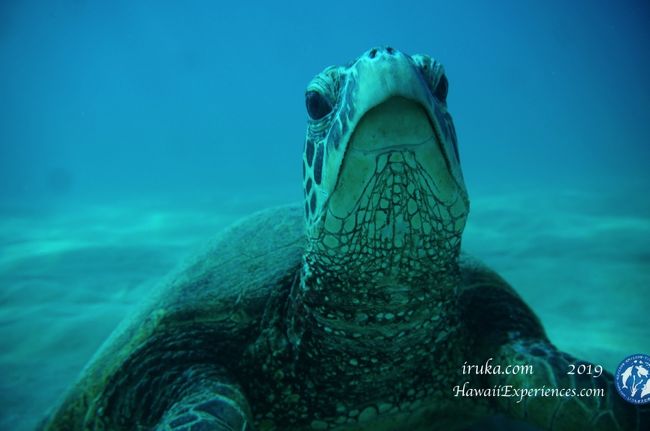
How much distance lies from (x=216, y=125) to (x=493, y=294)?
78.8 m

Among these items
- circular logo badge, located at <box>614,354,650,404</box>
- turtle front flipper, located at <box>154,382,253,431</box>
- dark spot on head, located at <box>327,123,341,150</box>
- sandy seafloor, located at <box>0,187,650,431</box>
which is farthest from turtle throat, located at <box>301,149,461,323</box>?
sandy seafloor, located at <box>0,187,650,431</box>

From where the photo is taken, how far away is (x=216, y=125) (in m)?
75.8

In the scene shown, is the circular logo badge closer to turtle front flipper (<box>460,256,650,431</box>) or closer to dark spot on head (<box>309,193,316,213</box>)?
turtle front flipper (<box>460,256,650,431</box>)

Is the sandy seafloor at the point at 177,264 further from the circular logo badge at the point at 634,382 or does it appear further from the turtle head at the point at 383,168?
the turtle head at the point at 383,168

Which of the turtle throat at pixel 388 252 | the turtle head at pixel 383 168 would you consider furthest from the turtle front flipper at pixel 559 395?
the turtle head at pixel 383 168

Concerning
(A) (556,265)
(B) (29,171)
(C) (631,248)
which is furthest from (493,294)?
(B) (29,171)

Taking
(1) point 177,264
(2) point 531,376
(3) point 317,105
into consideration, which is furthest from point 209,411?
(1) point 177,264

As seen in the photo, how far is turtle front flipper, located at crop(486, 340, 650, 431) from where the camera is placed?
4.70 ft

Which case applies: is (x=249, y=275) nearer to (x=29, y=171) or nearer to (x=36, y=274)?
(x=36, y=274)

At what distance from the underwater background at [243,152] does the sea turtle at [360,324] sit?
1284mm

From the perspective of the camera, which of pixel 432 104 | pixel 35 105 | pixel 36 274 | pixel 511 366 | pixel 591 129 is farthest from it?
pixel 35 105

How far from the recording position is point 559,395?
4.97 ft

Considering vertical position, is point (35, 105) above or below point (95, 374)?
above

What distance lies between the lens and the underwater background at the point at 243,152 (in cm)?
374
